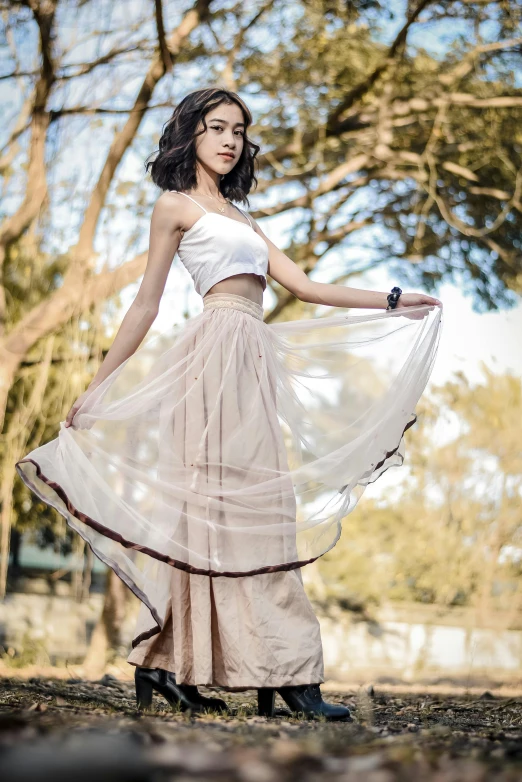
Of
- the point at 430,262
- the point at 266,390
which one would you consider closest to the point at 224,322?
the point at 266,390

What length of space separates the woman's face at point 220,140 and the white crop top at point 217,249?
15 centimetres

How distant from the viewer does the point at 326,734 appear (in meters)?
1.60

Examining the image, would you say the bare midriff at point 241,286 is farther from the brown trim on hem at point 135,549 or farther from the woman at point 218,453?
the brown trim on hem at point 135,549

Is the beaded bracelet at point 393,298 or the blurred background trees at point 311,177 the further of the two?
the blurred background trees at point 311,177

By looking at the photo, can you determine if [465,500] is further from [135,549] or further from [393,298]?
[135,549]

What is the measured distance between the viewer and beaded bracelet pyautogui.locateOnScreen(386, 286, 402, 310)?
8.62 feet

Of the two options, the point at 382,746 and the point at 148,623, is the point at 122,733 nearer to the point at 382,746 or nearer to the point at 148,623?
the point at 382,746

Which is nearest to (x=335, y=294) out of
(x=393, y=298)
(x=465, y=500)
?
(x=393, y=298)

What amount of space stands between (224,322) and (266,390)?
24cm

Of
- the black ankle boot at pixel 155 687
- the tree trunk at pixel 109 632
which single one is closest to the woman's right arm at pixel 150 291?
the black ankle boot at pixel 155 687
